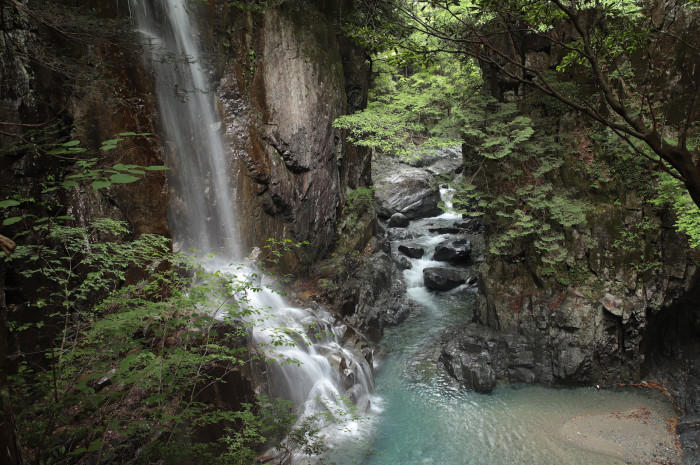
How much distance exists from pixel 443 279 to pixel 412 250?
2656mm

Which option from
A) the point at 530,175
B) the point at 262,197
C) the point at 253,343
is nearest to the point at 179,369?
the point at 253,343

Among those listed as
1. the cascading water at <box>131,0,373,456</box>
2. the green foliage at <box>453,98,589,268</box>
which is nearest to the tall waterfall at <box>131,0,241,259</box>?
the cascading water at <box>131,0,373,456</box>

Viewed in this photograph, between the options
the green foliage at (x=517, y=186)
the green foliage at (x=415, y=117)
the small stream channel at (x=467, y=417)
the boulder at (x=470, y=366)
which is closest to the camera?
the small stream channel at (x=467, y=417)

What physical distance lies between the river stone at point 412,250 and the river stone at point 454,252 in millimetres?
686

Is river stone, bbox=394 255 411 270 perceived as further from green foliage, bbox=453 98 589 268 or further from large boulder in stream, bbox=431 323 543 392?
large boulder in stream, bbox=431 323 543 392

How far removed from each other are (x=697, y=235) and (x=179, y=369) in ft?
33.0

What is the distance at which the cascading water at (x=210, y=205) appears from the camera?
28.1 feet

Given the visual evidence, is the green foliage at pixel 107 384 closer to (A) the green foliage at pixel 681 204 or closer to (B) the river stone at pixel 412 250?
(A) the green foliage at pixel 681 204

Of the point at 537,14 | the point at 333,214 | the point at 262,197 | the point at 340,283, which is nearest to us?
the point at 537,14

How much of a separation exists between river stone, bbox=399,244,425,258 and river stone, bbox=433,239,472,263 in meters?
0.69

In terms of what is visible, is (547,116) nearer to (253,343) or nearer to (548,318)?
(548,318)

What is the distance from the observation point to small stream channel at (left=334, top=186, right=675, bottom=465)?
757 cm

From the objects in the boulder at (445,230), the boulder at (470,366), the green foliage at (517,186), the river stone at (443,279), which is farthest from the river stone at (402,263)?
the boulder at (470,366)

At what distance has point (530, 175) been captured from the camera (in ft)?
36.5
